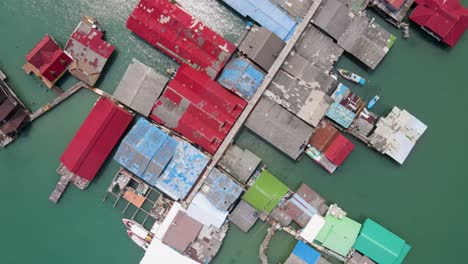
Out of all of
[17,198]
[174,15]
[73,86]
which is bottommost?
[17,198]

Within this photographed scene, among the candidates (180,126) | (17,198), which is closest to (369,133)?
(180,126)

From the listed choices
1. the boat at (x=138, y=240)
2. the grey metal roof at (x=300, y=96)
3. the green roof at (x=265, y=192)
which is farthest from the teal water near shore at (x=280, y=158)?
the grey metal roof at (x=300, y=96)

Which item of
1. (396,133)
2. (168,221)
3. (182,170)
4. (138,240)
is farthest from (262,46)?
(138,240)

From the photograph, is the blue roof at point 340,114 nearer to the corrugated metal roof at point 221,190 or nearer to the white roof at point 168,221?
the corrugated metal roof at point 221,190

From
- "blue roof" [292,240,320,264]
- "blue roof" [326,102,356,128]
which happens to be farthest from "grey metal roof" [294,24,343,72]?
"blue roof" [292,240,320,264]

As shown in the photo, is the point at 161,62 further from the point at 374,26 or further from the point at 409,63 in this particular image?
the point at 409,63

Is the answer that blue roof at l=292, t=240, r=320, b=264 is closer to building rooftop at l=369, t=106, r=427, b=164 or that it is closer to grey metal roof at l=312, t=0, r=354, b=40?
building rooftop at l=369, t=106, r=427, b=164

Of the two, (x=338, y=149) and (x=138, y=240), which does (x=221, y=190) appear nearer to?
(x=138, y=240)
